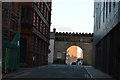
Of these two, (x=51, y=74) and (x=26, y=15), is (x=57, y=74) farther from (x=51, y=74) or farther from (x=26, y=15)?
(x=26, y=15)

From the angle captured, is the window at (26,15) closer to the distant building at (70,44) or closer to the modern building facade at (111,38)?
the modern building facade at (111,38)

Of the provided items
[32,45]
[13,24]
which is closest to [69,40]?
[32,45]

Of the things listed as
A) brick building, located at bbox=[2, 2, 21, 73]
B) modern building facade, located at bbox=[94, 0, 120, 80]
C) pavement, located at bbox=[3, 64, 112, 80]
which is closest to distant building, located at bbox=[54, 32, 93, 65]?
modern building facade, located at bbox=[94, 0, 120, 80]

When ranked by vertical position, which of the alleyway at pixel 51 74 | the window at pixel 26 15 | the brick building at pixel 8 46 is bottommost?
the alleyway at pixel 51 74

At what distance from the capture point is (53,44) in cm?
7069

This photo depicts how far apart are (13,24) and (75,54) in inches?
5944

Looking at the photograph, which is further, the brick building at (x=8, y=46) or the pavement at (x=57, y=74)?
the brick building at (x=8, y=46)

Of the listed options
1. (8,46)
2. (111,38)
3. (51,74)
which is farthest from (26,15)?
(111,38)

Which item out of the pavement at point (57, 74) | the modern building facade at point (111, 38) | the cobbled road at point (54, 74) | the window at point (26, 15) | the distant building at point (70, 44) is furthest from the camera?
the distant building at point (70, 44)

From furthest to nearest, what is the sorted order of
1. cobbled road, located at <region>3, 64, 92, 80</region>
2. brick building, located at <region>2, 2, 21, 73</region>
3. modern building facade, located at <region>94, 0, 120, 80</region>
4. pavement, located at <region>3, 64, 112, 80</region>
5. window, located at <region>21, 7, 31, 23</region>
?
window, located at <region>21, 7, 31, 23</region>
brick building, located at <region>2, 2, 21, 73</region>
cobbled road, located at <region>3, 64, 92, 80</region>
pavement, located at <region>3, 64, 112, 80</region>
modern building facade, located at <region>94, 0, 120, 80</region>

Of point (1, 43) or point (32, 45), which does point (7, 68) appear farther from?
point (32, 45)

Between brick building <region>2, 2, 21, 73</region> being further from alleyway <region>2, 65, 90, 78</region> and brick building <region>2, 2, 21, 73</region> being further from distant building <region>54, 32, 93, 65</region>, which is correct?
distant building <region>54, 32, 93, 65</region>

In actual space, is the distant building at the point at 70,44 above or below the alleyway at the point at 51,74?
above

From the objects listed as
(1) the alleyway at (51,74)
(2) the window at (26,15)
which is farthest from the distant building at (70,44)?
(1) the alleyway at (51,74)
